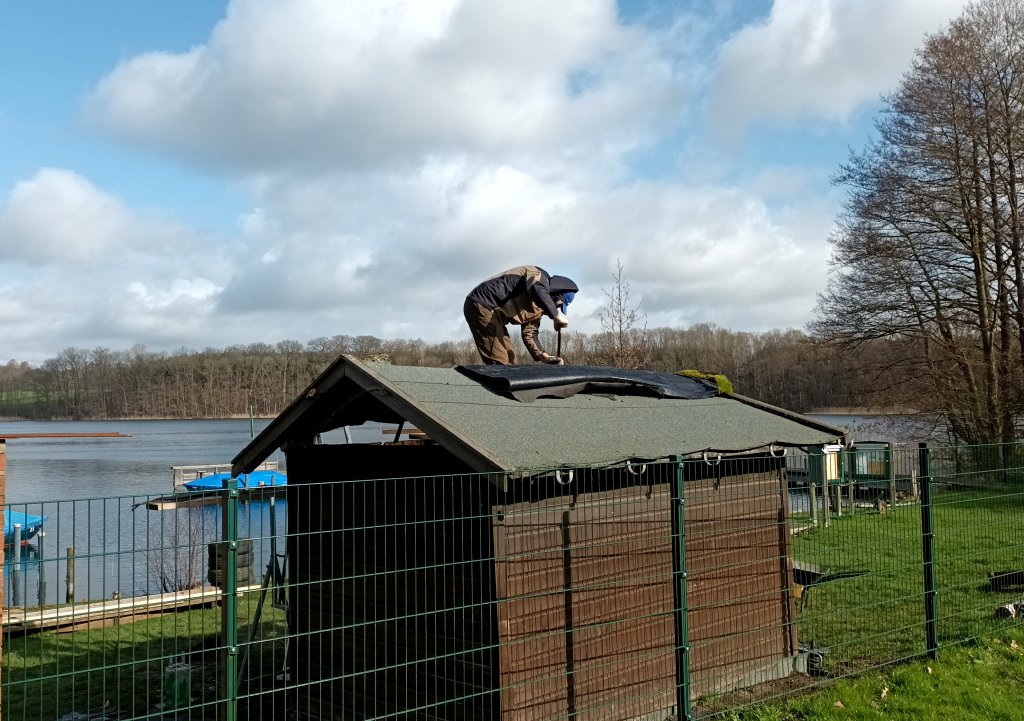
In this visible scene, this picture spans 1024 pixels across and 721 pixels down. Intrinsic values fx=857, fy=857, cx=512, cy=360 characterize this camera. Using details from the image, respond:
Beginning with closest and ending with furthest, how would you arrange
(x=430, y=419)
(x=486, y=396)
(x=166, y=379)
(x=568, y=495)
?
(x=430, y=419), (x=568, y=495), (x=486, y=396), (x=166, y=379)

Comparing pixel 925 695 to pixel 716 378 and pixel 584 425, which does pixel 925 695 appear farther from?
pixel 716 378

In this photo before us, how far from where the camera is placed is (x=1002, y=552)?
14211 mm

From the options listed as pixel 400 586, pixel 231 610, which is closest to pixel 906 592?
pixel 400 586

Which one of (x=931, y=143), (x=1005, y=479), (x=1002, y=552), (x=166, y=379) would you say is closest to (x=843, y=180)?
(x=931, y=143)

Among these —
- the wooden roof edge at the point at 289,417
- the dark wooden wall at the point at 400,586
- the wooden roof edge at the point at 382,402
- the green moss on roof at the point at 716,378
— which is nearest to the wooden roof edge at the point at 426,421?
the wooden roof edge at the point at 382,402

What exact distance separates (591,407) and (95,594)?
17629 mm

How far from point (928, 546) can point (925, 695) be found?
1.42 meters

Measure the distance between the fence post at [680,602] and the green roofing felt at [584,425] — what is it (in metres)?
Answer: 0.64

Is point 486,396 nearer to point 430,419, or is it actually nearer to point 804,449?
point 430,419

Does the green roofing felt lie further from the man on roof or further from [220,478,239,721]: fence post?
[220,478,239,721]: fence post

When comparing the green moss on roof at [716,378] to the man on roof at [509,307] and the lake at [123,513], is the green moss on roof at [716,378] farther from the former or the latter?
the lake at [123,513]

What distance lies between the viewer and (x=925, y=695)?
23.5 feet

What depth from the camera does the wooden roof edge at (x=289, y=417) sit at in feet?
24.8

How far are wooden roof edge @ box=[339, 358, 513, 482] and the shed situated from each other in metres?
0.02
